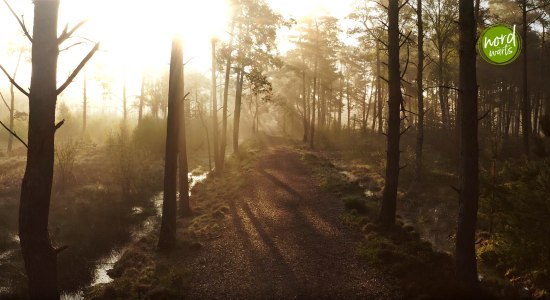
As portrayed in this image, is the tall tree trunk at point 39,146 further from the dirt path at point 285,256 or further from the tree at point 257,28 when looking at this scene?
the tree at point 257,28

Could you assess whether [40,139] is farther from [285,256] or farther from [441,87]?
[441,87]

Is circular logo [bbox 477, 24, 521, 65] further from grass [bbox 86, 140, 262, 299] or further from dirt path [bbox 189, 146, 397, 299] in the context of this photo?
grass [bbox 86, 140, 262, 299]

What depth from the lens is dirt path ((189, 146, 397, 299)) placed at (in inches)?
322

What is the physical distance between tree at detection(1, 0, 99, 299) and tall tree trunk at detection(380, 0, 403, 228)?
8.78m

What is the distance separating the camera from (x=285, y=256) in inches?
395

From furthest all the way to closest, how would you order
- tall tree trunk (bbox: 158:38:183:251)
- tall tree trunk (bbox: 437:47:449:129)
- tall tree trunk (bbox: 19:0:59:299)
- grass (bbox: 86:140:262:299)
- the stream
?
tall tree trunk (bbox: 437:47:449:129)
tall tree trunk (bbox: 158:38:183:251)
the stream
grass (bbox: 86:140:262:299)
tall tree trunk (bbox: 19:0:59:299)

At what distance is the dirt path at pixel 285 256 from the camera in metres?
8.19

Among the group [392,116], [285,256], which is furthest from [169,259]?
[392,116]

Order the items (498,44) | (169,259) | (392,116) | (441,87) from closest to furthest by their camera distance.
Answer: (169,259) → (392,116) → (498,44) → (441,87)

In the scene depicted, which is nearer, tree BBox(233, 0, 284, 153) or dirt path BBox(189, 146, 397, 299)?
dirt path BBox(189, 146, 397, 299)

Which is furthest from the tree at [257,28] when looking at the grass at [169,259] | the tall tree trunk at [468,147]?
the tall tree trunk at [468,147]

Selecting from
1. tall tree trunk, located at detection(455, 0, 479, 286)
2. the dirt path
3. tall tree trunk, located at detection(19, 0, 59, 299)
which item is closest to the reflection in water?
the dirt path

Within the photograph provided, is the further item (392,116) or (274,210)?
(274,210)

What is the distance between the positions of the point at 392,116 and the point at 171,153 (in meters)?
6.35
